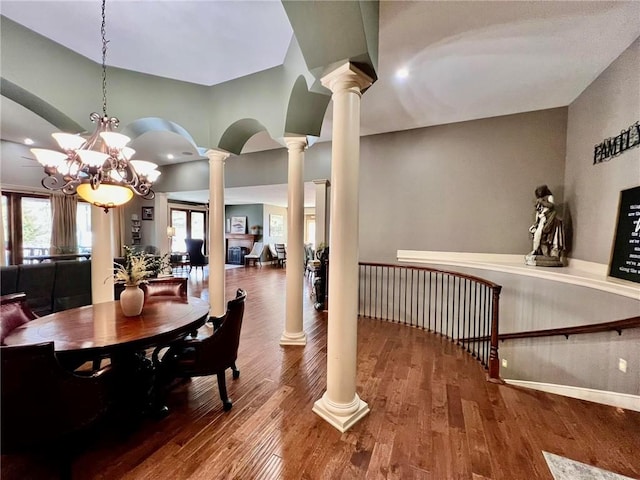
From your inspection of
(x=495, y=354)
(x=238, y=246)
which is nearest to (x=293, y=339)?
(x=495, y=354)

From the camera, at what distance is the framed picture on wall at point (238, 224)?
12.1 meters

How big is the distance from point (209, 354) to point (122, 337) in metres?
0.61

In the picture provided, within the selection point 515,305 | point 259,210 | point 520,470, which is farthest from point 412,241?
point 259,210

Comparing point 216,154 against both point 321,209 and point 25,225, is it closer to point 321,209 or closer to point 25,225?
point 321,209

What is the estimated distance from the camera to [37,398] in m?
1.40

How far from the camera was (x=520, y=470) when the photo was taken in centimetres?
168

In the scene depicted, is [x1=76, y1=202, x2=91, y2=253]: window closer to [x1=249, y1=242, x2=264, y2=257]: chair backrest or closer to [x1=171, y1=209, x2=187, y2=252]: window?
[x1=171, y1=209, x2=187, y2=252]: window

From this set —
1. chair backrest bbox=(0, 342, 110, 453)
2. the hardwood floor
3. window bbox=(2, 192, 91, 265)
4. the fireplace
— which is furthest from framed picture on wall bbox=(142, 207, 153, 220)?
chair backrest bbox=(0, 342, 110, 453)

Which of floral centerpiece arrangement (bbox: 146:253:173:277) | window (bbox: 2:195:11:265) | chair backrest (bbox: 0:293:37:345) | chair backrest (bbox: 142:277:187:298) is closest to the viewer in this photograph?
chair backrest (bbox: 0:293:37:345)

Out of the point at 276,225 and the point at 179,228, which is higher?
the point at 276,225

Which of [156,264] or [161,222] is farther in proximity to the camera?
[161,222]

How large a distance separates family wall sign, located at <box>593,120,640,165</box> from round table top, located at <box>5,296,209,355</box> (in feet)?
13.9

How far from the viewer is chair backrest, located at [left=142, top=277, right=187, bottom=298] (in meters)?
→ 3.22

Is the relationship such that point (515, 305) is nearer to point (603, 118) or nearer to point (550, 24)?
point (603, 118)
